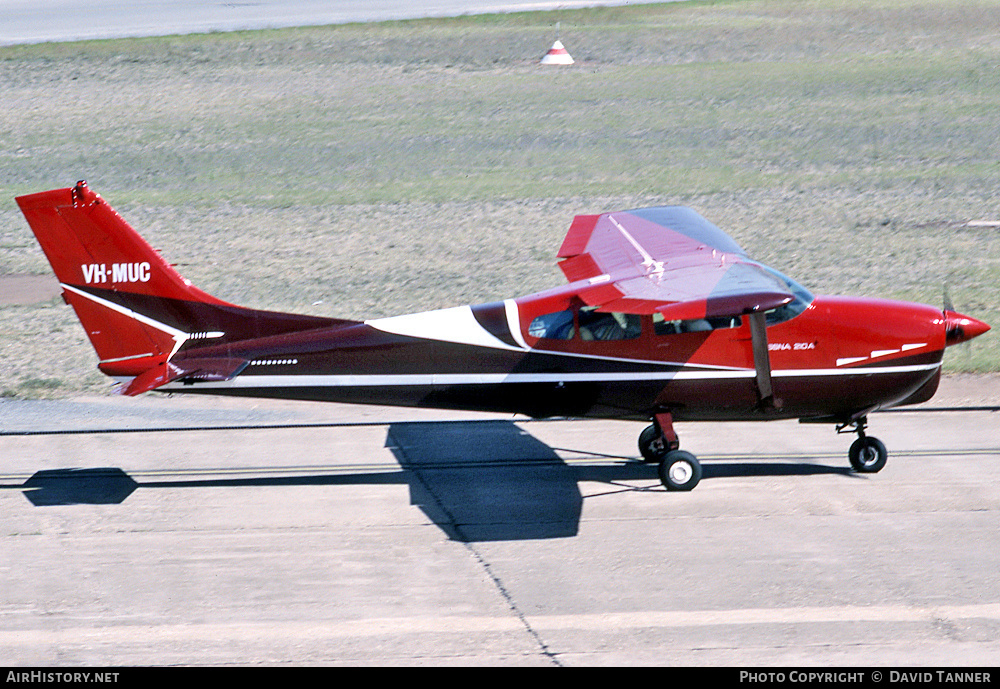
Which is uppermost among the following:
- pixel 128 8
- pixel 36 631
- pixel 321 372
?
pixel 128 8

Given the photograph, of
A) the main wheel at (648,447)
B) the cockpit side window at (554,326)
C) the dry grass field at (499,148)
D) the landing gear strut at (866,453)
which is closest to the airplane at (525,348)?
the cockpit side window at (554,326)

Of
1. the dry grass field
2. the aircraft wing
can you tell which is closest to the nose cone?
the aircraft wing

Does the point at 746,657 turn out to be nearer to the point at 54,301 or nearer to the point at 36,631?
the point at 36,631

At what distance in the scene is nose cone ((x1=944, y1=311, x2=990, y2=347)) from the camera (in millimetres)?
12969

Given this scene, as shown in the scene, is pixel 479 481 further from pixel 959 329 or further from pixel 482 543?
pixel 959 329

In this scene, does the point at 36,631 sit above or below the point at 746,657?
above

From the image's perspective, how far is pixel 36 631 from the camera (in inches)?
392

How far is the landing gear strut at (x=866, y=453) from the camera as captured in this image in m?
13.6

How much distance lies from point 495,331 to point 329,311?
26.8ft

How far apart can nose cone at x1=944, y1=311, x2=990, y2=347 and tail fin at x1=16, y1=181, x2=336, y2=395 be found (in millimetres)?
6933

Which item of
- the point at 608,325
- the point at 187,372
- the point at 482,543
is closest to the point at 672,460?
the point at 608,325

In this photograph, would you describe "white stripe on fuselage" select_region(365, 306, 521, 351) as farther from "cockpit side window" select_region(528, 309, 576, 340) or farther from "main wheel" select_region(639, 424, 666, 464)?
"main wheel" select_region(639, 424, 666, 464)
